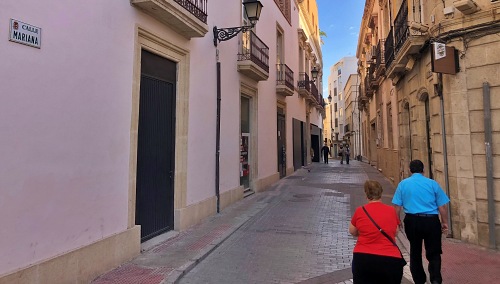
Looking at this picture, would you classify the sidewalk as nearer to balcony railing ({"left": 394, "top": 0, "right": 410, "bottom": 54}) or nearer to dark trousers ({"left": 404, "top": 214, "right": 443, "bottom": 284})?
dark trousers ({"left": 404, "top": 214, "right": 443, "bottom": 284})

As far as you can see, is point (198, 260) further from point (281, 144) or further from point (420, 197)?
point (281, 144)

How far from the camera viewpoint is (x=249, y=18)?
8.41m

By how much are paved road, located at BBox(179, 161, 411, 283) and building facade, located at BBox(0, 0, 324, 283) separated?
4.16ft

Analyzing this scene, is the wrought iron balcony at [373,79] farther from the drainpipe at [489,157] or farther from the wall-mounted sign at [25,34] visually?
the wall-mounted sign at [25,34]

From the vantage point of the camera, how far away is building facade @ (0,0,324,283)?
11.7 feet

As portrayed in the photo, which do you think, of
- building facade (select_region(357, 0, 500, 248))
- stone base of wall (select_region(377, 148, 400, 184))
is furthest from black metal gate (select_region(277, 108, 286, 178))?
building facade (select_region(357, 0, 500, 248))

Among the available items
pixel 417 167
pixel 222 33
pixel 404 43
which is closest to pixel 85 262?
pixel 417 167

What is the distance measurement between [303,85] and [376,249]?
18.1 meters

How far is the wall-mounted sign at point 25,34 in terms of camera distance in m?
3.51

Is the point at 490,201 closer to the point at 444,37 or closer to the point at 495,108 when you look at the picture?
the point at 495,108

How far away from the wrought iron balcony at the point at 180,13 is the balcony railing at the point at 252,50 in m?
2.95

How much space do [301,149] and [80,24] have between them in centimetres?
1784

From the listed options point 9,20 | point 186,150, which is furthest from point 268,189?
point 9,20

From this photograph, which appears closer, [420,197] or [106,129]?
[420,197]
